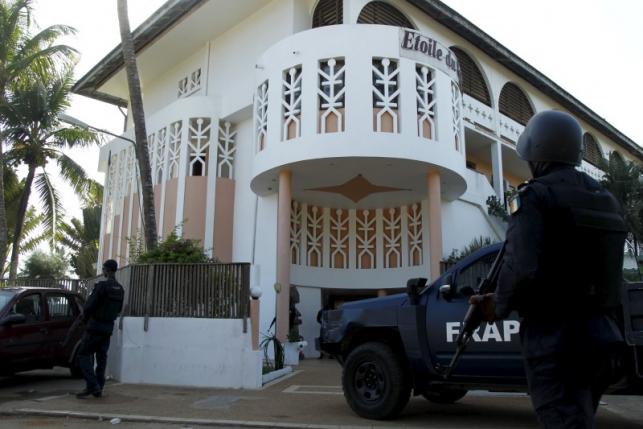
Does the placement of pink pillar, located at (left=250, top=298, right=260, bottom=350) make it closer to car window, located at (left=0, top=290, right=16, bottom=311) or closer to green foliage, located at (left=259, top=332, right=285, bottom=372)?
green foliage, located at (left=259, top=332, right=285, bottom=372)

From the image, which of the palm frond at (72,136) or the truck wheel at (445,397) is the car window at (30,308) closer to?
the truck wheel at (445,397)

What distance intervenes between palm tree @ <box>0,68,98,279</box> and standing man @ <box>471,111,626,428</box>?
2068 cm

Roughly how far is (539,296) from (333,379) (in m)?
9.06

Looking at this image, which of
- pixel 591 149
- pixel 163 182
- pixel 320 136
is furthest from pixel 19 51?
pixel 591 149

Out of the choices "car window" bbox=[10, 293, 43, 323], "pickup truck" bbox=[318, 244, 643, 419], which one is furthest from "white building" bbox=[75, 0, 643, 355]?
"car window" bbox=[10, 293, 43, 323]

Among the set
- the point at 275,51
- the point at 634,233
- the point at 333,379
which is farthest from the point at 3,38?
the point at 634,233

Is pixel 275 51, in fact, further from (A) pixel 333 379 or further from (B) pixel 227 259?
(A) pixel 333 379

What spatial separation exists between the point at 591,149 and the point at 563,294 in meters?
30.6

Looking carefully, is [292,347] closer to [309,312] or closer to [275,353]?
[275,353]

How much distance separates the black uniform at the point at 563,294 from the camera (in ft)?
7.45

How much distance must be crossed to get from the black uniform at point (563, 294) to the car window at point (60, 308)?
9068mm

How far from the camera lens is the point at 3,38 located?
1875cm

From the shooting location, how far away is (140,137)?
42.7ft

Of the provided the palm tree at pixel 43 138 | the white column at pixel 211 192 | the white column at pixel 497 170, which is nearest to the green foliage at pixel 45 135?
the palm tree at pixel 43 138
